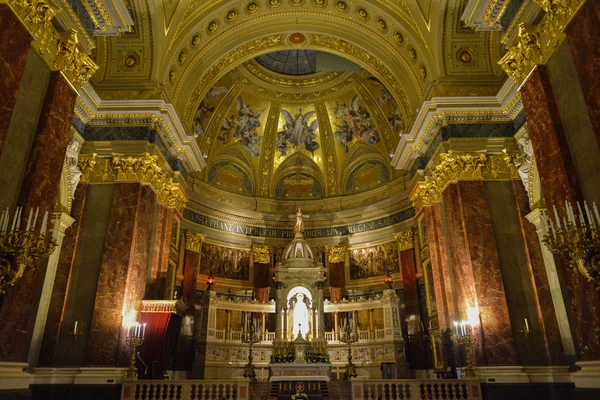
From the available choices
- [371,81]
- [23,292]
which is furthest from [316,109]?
[23,292]

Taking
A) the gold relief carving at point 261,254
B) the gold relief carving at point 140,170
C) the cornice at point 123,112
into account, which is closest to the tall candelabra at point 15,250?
the gold relief carving at point 140,170

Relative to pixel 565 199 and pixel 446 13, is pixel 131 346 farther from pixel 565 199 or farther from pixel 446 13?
pixel 446 13

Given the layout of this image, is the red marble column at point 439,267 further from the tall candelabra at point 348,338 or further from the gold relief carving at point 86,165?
the gold relief carving at point 86,165

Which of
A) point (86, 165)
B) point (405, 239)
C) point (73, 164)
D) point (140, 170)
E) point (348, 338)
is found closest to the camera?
point (73, 164)

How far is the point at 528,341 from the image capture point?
36.9 feet

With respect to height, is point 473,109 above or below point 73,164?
above

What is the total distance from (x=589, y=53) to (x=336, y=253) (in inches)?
641

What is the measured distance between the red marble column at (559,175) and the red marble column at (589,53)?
0.86 m

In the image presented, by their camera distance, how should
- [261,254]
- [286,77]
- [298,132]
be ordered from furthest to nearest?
[298,132] → [286,77] → [261,254]

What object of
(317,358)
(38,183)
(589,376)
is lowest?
(589,376)

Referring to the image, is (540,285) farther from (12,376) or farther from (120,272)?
(12,376)

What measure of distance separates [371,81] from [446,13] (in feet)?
26.4

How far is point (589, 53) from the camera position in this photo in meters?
6.73

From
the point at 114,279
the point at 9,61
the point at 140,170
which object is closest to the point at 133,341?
the point at 114,279
